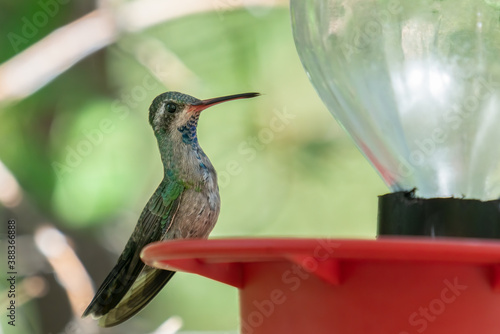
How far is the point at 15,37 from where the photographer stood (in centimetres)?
261

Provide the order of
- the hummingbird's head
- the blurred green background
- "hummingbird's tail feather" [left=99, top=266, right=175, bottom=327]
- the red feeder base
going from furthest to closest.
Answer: the blurred green background → the hummingbird's head → "hummingbird's tail feather" [left=99, top=266, right=175, bottom=327] → the red feeder base

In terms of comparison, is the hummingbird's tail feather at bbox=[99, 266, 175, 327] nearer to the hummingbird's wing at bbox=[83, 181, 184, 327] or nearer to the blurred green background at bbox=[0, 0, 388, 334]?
the hummingbird's wing at bbox=[83, 181, 184, 327]

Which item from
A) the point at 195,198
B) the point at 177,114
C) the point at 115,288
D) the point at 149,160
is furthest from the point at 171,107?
the point at 149,160

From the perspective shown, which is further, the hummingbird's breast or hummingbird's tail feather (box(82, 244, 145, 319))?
the hummingbird's breast

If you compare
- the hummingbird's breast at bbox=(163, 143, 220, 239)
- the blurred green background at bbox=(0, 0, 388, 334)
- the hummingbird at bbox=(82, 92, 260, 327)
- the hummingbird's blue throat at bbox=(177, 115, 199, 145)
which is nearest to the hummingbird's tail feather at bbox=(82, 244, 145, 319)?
the hummingbird at bbox=(82, 92, 260, 327)

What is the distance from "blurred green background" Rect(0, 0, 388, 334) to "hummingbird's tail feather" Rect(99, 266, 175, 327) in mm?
1205

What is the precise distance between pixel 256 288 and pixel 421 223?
21 centimetres

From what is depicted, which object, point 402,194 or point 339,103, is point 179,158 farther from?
point 402,194

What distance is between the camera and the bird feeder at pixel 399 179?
2.42 feet

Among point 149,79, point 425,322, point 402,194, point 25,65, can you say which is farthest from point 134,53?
point 425,322

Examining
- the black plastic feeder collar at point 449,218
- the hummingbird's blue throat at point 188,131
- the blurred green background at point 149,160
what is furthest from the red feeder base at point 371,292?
the blurred green background at point 149,160

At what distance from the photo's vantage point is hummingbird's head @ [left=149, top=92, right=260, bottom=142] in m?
1.55

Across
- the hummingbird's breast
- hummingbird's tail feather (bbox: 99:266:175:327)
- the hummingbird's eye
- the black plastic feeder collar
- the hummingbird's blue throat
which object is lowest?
hummingbird's tail feather (bbox: 99:266:175:327)

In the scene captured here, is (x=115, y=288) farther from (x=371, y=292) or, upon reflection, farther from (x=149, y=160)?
(x=149, y=160)
